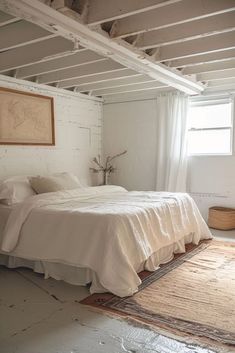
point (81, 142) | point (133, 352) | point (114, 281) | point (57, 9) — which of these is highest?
point (57, 9)

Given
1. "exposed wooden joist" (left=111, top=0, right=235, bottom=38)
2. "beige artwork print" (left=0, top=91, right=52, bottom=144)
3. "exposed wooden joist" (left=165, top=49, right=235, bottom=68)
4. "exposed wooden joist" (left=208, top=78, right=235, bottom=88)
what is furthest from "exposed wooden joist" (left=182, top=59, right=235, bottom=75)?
"beige artwork print" (left=0, top=91, right=52, bottom=144)

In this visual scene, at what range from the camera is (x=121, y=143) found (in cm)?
574

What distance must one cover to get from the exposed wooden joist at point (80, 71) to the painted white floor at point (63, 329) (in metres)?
2.52

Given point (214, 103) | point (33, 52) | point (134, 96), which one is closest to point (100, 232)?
point (33, 52)

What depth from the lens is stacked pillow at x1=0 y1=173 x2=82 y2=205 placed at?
11.4ft

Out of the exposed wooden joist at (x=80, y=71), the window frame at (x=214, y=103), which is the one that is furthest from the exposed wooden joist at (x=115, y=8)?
the window frame at (x=214, y=103)

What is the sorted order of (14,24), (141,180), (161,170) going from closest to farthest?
1. (14,24)
2. (161,170)
3. (141,180)

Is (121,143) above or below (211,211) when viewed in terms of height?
above

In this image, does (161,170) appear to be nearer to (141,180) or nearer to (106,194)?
(141,180)

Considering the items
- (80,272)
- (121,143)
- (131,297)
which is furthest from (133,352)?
(121,143)

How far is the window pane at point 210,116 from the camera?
490 cm

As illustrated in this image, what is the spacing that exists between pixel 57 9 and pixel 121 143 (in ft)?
11.9

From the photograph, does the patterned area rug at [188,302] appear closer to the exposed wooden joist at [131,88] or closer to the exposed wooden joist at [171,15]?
the exposed wooden joist at [171,15]

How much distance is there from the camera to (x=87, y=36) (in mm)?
2611
